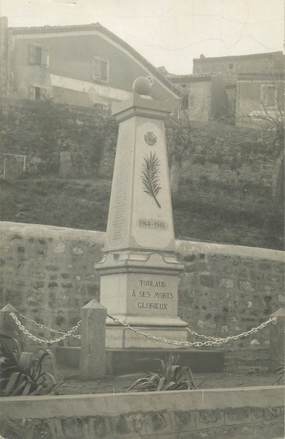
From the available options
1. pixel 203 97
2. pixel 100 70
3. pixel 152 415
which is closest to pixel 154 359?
pixel 152 415

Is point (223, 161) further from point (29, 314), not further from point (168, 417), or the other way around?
point (168, 417)

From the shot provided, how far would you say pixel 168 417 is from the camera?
5535 mm

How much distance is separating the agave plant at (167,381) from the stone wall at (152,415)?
1.73 ft

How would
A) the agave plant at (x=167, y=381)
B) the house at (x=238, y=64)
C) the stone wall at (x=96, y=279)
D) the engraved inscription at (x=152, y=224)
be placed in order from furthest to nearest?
the house at (x=238, y=64) < the stone wall at (x=96, y=279) < the engraved inscription at (x=152, y=224) < the agave plant at (x=167, y=381)

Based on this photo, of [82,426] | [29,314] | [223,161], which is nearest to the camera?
[82,426]

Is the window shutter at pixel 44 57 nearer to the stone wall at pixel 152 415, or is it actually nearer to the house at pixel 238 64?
the house at pixel 238 64

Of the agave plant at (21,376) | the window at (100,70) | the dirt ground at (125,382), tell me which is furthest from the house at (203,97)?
the agave plant at (21,376)

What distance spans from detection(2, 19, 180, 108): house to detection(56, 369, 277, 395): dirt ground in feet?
77.6

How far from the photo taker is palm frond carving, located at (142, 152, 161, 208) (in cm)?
948

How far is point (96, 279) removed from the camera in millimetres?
11906

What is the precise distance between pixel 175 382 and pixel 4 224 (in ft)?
19.2

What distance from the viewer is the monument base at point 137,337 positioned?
880 centimetres

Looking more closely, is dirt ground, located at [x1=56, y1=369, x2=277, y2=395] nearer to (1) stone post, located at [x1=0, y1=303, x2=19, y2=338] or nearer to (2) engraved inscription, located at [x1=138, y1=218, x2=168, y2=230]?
(1) stone post, located at [x1=0, y1=303, x2=19, y2=338]

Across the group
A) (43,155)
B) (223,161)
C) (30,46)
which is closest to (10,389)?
(43,155)
